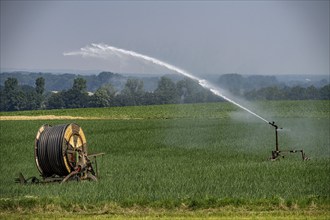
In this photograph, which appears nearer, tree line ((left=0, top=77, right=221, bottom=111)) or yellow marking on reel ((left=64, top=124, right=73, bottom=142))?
yellow marking on reel ((left=64, top=124, right=73, bottom=142))

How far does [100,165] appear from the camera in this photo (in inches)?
969

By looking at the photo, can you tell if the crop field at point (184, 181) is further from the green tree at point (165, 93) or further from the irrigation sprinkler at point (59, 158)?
the green tree at point (165, 93)

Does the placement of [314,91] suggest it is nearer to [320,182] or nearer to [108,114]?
[108,114]

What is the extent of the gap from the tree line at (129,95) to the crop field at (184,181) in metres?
62.0

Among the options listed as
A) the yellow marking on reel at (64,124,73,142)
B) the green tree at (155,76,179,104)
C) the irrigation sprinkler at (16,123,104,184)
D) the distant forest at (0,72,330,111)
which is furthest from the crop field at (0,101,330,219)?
the green tree at (155,76,179,104)

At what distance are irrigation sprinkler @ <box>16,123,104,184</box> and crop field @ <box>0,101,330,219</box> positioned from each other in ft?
2.47

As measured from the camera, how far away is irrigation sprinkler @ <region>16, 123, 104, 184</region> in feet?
62.7

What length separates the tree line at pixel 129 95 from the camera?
4104 inches

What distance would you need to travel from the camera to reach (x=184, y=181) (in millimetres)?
18438

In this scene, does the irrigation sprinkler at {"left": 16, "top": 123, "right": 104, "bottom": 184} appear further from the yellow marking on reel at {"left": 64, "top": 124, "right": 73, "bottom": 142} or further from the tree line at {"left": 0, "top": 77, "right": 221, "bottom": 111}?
the tree line at {"left": 0, "top": 77, "right": 221, "bottom": 111}

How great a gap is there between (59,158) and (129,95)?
87.3m

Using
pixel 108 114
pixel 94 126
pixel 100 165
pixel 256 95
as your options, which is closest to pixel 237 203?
pixel 100 165

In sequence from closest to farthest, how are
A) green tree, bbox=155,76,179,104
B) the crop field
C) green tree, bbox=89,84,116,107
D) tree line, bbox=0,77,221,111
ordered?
the crop field, green tree, bbox=155,76,179,104, tree line, bbox=0,77,221,111, green tree, bbox=89,84,116,107

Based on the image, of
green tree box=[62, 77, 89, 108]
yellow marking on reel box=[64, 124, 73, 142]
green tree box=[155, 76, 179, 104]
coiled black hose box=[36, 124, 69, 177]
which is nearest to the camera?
coiled black hose box=[36, 124, 69, 177]
